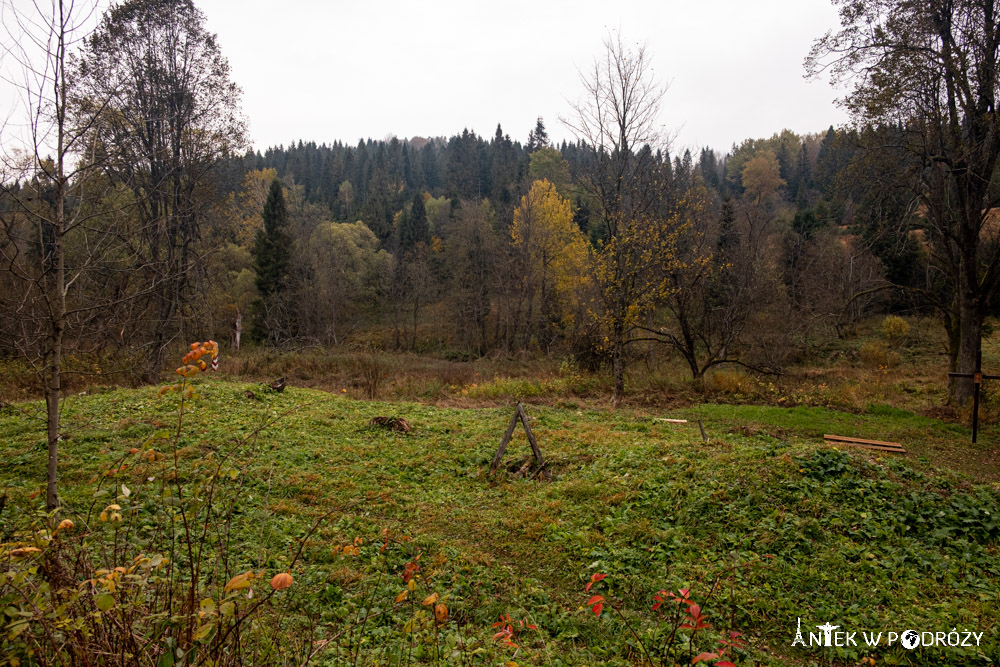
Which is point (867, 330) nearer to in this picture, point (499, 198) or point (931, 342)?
point (931, 342)

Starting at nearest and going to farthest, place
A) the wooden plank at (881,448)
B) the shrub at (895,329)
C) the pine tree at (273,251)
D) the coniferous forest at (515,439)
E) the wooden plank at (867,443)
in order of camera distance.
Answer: the coniferous forest at (515,439) < the wooden plank at (881,448) < the wooden plank at (867,443) < the shrub at (895,329) < the pine tree at (273,251)

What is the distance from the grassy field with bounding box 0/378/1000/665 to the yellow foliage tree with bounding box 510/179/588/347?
21375 mm

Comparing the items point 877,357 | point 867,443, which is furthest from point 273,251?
point 877,357

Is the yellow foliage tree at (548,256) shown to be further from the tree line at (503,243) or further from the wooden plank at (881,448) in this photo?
the wooden plank at (881,448)

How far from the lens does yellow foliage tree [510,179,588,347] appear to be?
30.9 meters

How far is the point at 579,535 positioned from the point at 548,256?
1052 inches

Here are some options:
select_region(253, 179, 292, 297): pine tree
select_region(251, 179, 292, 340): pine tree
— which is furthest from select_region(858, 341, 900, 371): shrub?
select_region(253, 179, 292, 297): pine tree

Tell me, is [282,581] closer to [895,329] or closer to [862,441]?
[862,441]

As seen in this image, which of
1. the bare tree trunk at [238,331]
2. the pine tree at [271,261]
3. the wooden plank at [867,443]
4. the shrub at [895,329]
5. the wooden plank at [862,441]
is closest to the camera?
the wooden plank at [867,443]

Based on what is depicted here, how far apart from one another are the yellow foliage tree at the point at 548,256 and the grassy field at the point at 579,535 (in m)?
21.4

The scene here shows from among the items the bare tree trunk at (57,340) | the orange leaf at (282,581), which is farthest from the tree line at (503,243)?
the orange leaf at (282,581)

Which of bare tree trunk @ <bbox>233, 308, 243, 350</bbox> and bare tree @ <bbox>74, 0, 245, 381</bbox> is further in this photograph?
bare tree trunk @ <bbox>233, 308, 243, 350</bbox>

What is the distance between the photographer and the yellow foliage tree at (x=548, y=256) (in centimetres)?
3089

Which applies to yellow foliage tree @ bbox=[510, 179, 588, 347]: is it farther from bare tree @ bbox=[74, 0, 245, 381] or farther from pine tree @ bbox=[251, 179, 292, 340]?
bare tree @ bbox=[74, 0, 245, 381]
